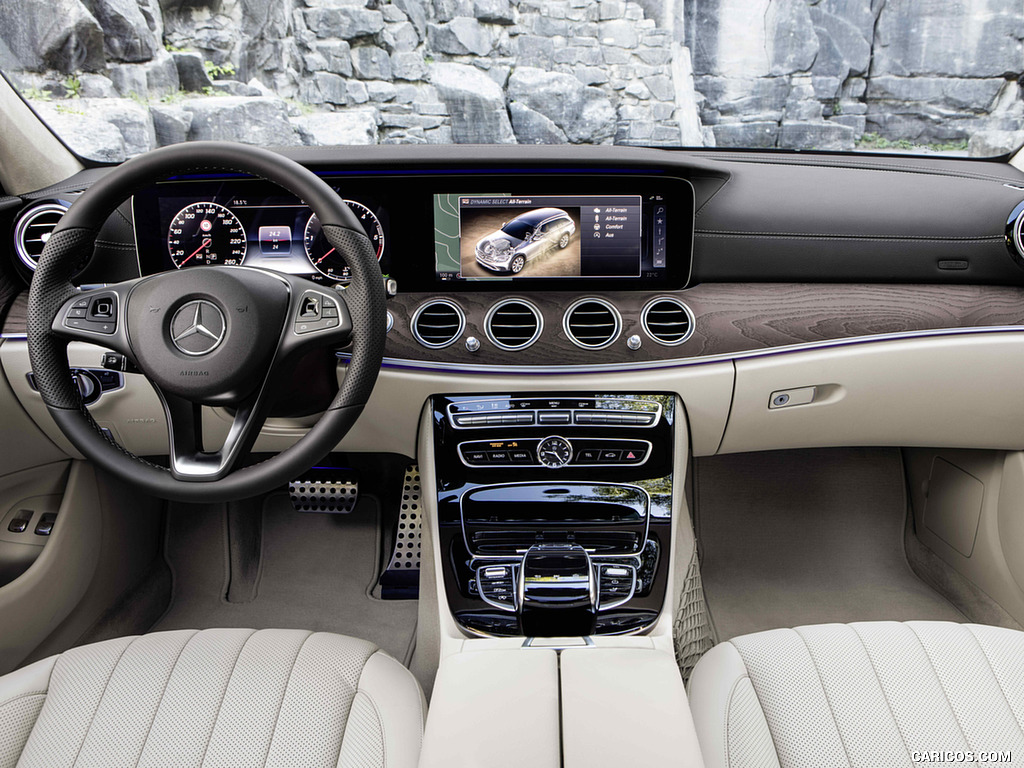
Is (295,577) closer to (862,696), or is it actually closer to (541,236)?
(541,236)

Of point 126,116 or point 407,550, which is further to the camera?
point 407,550

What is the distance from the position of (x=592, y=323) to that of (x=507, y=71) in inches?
23.2

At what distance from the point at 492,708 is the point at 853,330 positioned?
1082 millimetres

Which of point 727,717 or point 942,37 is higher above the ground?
point 942,37

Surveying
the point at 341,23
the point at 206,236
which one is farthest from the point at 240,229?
the point at 341,23

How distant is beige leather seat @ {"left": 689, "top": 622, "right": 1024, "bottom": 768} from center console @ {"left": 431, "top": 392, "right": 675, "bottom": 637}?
31 centimetres

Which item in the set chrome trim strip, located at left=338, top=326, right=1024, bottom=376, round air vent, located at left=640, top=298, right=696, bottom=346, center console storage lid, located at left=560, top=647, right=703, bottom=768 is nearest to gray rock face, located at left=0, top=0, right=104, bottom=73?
chrome trim strip, located at left=338, top=326, right=1024, bottom=376

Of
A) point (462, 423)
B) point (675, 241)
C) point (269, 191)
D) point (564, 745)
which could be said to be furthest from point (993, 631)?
point (269, 191)

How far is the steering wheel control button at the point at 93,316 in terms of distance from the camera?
1.12 m

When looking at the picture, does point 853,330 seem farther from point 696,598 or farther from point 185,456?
point 185,456

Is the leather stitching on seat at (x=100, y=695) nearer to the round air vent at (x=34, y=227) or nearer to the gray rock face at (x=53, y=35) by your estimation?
the round air vent at (x=34, y=227)

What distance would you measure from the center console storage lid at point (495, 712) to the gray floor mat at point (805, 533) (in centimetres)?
103

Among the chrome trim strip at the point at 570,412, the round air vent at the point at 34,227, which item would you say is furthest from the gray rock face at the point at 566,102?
the round air vent at the point at 34,227

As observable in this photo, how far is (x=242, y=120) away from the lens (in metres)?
1.51
